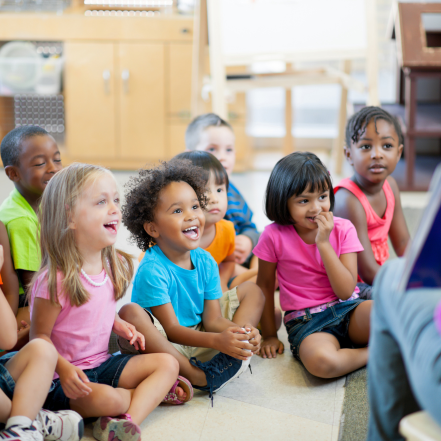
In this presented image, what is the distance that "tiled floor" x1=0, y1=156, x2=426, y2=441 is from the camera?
99cm

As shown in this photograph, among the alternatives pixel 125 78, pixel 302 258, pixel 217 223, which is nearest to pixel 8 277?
pixel 217 223

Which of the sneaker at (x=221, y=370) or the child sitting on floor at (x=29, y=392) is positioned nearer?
the child sitting on floor at (x=29, y=392)

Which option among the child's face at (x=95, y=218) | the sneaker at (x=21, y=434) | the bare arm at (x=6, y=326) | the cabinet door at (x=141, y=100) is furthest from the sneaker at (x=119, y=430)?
the cabinet door at (x=141, y=100)

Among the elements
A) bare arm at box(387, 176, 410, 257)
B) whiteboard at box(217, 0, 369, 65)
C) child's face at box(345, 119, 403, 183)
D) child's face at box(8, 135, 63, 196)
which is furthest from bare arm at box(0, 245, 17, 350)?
whiteboard at box(217, 0, 369, 65)

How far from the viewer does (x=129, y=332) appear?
106cm

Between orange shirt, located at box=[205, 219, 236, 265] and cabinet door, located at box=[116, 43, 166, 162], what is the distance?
1.94 metres

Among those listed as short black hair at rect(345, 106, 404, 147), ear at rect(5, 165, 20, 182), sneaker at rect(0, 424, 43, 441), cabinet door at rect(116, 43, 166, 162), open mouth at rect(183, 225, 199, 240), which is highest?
cabinet door at rect(116, 43, 166, 162)

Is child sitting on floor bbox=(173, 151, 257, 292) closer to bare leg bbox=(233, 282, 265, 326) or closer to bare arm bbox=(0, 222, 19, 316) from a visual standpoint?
bare leg bbox=(233, 282, 265, 326)

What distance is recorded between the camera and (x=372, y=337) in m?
0.72

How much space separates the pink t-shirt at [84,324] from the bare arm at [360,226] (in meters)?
0.68

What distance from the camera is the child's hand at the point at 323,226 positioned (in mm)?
1195

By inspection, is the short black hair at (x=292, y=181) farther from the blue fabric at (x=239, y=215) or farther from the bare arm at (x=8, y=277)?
the bare arm at (x=8, y=277)

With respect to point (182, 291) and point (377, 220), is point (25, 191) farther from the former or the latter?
point (377, 220)

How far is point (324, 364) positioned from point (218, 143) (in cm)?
86
